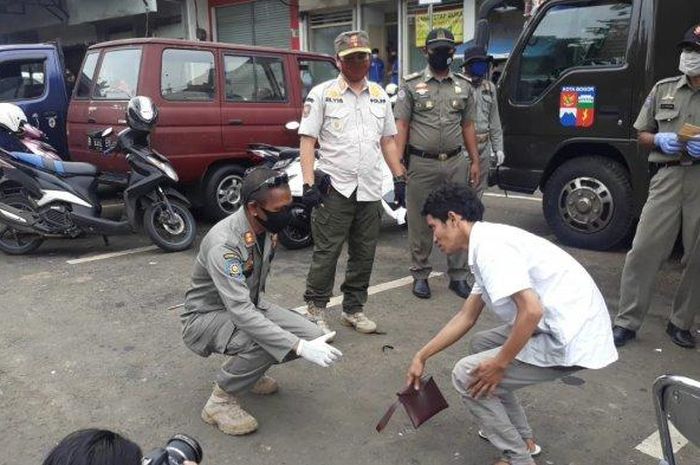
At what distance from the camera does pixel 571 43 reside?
5.52m

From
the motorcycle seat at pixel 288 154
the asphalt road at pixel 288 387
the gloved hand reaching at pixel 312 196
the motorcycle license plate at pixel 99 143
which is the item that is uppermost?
the motorcycle license plate at pixel 99 143

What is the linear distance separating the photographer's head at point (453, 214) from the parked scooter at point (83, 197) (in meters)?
3.85

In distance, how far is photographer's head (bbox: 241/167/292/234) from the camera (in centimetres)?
284

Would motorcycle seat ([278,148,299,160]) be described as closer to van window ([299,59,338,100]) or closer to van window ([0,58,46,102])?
van window ([299,59,338,100])

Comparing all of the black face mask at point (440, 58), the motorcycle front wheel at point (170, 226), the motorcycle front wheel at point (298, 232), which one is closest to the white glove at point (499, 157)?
the black face mask at point (440, 58)

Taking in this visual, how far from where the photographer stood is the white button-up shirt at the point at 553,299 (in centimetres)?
231

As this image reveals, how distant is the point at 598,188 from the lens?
554 centimetres

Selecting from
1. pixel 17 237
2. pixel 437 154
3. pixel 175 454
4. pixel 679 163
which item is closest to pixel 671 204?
pixel 679 163

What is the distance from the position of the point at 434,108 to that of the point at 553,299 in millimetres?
2397

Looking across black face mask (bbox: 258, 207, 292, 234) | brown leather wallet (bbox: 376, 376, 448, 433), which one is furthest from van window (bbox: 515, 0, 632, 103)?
brown leather wallet (bbox: 376, 376, 448, 433)

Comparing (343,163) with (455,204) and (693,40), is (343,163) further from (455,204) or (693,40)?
(693,40)

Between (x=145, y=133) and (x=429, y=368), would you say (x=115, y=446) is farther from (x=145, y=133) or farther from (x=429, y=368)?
(x=145, y=133)

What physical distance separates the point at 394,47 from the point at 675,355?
424 inches

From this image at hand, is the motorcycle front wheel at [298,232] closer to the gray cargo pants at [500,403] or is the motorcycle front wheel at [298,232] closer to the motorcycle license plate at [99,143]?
the motorcycle license plate at [99,143]
